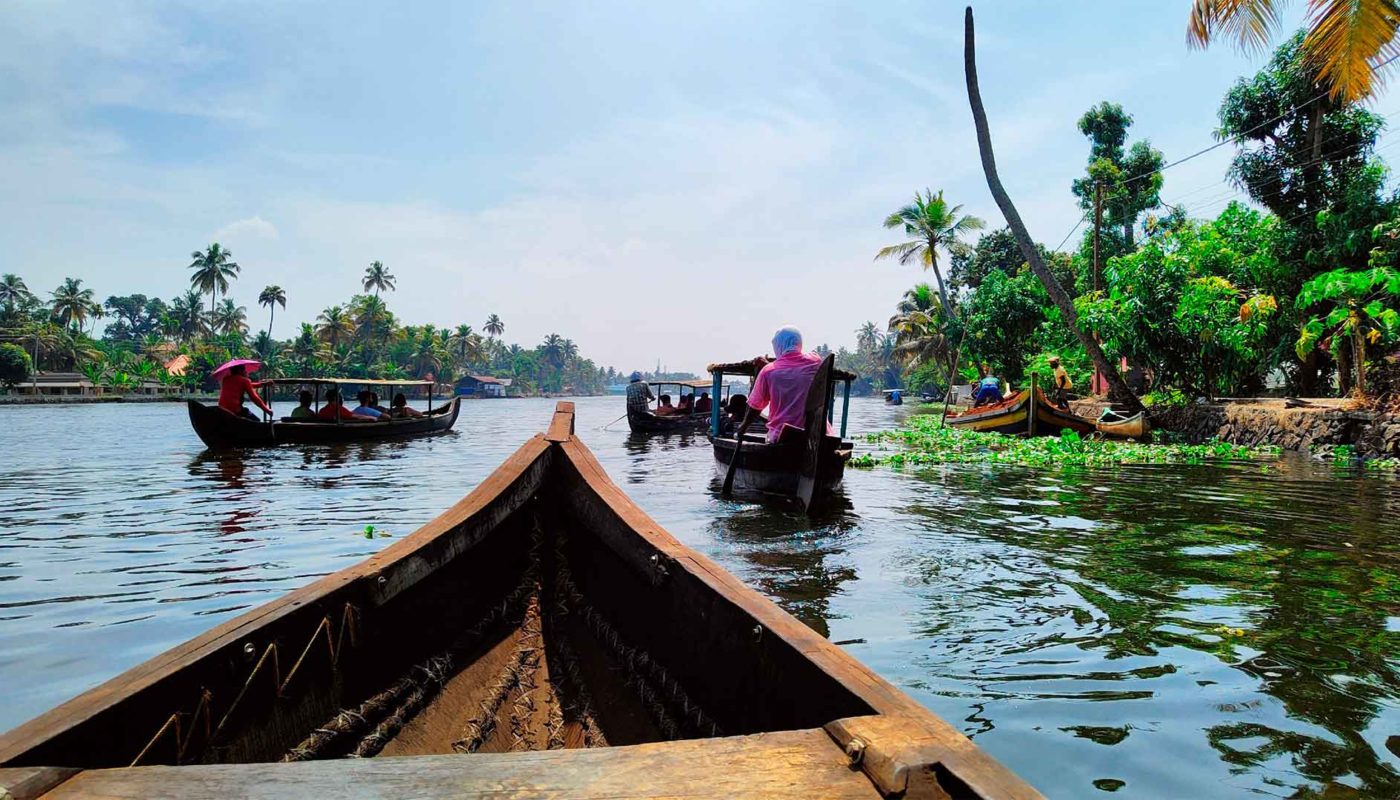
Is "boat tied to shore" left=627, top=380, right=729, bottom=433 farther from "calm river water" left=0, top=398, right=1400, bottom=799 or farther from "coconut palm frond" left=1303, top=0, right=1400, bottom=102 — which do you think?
"coconut palm frond" left=1303, top=0, right=1400, bottom=102

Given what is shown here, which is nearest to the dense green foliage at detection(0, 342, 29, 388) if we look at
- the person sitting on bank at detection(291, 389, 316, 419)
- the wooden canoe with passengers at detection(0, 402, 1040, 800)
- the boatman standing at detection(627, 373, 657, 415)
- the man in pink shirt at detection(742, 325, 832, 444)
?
the person sitting on bank at detection(291, 389, 316, 419)

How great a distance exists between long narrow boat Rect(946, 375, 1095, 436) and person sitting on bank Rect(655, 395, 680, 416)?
888cm

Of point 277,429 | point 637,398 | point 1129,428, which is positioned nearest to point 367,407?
point 277,429

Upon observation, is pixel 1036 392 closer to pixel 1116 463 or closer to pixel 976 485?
pixel 1116 463

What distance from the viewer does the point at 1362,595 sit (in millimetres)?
4898

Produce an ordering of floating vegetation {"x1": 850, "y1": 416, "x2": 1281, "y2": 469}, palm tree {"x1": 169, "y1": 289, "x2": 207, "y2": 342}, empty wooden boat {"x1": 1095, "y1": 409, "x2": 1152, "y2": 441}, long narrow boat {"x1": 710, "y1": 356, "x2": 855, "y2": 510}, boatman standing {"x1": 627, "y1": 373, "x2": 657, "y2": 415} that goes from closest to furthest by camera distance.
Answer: long narrow boat {"x1": 710, "y1": 356, "x2": 855, "y2": 510} → floating vegetation {"x1": 850, "y1": 416, "x2": 1281, "y2": 469} → empty wooden boat {"x1": 1095, "y1": 409, "x2": 1152, "y2": 441} → boatman standing {"x1": 627, "y1": 373, "x2": 657, "y2": 415} → palm tree {"x1": 169, "y1": 289, "x2": 207, "y2": 342}

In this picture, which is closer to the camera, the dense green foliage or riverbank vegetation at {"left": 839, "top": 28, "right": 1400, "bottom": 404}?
riverbank vegetation at {"left": 839, "top": 28, "right": 1400, "bottom": 404}

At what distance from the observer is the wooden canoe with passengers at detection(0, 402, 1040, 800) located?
1.33 metres

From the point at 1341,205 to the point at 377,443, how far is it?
22281 millimetres

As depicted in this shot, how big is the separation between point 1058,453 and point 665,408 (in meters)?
12.4

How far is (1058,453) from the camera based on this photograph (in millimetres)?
14984

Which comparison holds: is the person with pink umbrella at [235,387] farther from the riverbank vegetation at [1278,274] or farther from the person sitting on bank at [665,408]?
the riverbank vegetation at [1278,274]

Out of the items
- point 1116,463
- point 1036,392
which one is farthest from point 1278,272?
point 1116,463

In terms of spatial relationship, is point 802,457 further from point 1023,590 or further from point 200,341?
point 200,341
